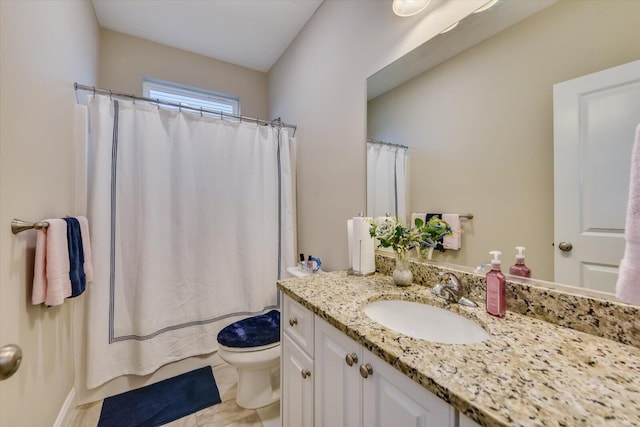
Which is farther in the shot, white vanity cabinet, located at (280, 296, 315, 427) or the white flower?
the white flower

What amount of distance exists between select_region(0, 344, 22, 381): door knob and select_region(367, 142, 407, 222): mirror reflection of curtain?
4.34 ft

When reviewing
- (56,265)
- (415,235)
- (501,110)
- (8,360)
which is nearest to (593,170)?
(501,110)

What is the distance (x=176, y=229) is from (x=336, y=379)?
4.97 feet

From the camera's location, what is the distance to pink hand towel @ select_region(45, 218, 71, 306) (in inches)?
42.9

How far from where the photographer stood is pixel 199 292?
1904mm

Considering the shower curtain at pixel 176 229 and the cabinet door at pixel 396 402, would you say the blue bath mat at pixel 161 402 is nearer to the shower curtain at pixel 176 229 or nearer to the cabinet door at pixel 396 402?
the shower curtain at pixel 176 229

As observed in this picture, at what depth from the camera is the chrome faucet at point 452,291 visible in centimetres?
92

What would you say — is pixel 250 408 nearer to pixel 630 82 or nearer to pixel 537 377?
pixel 537 377

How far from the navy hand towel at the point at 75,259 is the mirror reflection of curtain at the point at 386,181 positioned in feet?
4.78

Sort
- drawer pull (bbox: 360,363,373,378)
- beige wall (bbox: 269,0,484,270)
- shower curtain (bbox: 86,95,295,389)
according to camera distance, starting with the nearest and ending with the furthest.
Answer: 1. drawer pull (bbox: 360,363,373,378)
2. beige wall (bbox: 269,0,484,270)
3. shower curtain (bbox: 86,95,295,389)

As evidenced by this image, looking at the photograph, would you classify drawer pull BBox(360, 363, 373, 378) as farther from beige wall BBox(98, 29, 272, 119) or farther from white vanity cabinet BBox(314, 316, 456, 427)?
beige wall BBox(98, 29, 272, 119)

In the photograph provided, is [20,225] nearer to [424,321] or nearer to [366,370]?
[366,370]

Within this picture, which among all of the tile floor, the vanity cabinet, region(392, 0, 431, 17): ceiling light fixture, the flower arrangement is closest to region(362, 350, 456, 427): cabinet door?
the vanity cabinet

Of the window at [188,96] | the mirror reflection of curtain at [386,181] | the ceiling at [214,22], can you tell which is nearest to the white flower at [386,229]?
the mirror reflection of curtain at [386,181]
